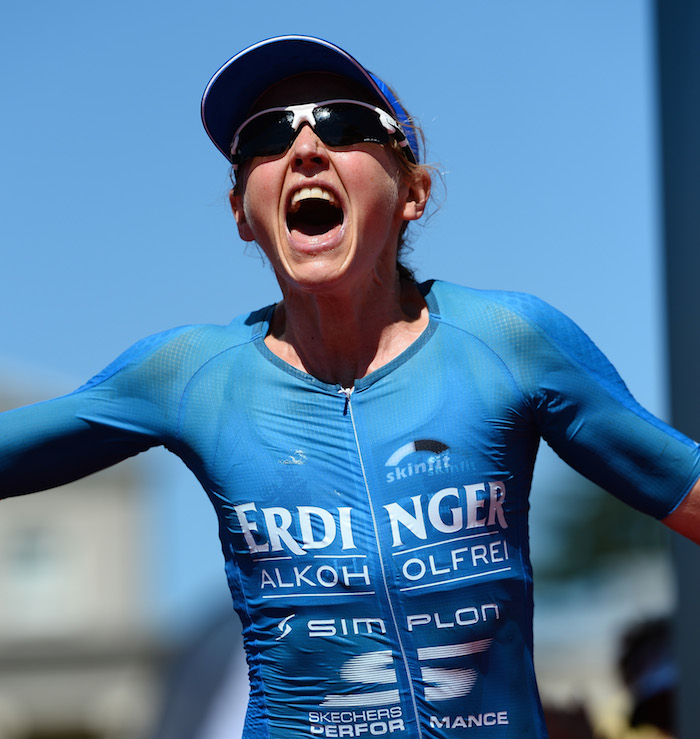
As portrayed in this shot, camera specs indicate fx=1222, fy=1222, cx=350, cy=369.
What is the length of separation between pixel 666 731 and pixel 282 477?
119 inches

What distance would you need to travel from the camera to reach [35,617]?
132ft

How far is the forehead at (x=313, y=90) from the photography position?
282cm

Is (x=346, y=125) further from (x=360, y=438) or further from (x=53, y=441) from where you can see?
(x=53, y=441)

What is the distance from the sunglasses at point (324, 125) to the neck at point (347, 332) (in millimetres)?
347

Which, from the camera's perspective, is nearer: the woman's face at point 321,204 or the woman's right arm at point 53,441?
Answer: the woman's face at point 321,204

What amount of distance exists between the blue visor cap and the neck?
39 cm

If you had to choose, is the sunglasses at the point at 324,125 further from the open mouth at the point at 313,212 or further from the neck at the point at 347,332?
the neck at the point at 347,332

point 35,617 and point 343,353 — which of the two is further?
point 35,617

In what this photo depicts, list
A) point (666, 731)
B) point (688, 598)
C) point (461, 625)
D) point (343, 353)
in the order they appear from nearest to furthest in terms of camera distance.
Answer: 1. point (461, 625)
2. point (343, 353)
3. point (688, 598)
4. point (666, 731)

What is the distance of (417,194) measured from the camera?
2.96m

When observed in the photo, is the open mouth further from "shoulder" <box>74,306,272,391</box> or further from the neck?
"shoulder" <box>74,306,272,391</box>

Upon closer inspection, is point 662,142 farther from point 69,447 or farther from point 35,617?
point 35,617

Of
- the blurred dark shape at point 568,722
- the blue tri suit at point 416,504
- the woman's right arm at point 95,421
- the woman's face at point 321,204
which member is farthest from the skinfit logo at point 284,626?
the blurred dark shape at point 568,722

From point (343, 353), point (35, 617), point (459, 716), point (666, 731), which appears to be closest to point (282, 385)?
point (343, 353)
